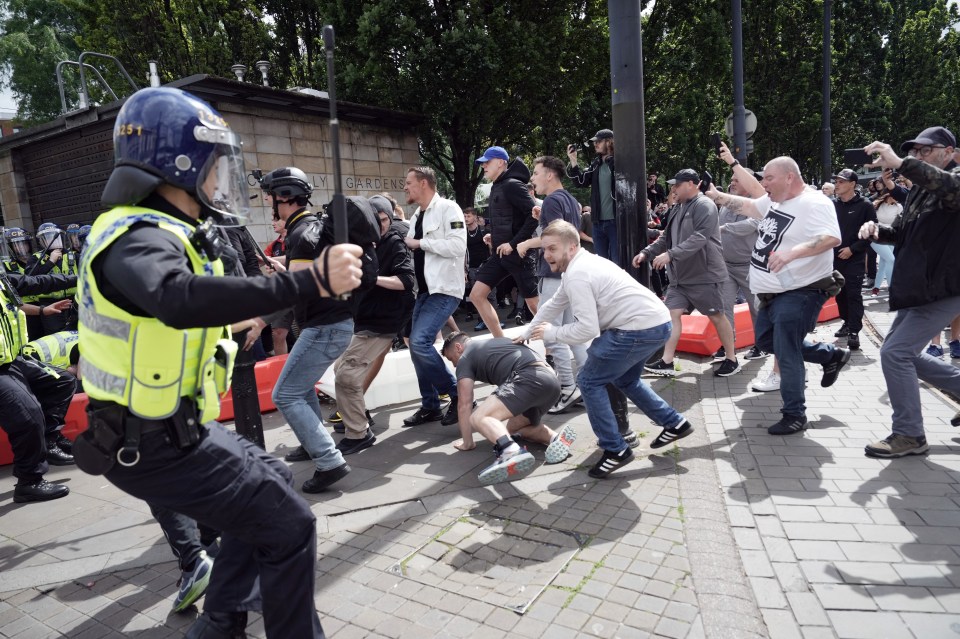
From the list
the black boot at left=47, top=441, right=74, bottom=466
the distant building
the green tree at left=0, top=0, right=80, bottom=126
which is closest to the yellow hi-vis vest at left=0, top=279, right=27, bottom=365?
the black boot at left=47, top=441, right=74, bottom=466

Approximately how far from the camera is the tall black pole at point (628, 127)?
15.3 feet

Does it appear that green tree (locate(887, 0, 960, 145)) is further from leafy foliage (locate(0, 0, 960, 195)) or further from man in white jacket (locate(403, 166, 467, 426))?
man in white jacket (locate(403, 166, 467, 426))

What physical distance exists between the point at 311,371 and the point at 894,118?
108 ft

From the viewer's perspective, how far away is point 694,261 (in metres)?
6.20

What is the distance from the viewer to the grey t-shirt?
4.46m

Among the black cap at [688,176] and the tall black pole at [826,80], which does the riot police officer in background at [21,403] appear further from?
the tall black pole at [826,80]

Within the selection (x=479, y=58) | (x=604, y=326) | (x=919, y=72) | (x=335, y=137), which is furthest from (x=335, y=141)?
(x=919, y=72)

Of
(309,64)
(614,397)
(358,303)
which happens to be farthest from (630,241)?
(309,64)

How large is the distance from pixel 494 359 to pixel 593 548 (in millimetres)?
1666

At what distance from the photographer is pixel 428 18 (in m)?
13.6

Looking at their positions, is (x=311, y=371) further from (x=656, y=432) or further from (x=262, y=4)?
(x=262, y=4)

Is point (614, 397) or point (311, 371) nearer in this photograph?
point (311, 371)

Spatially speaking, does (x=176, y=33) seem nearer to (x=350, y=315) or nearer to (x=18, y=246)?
(x=18, y=246)

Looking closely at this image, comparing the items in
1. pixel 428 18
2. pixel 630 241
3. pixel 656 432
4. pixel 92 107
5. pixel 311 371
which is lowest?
pixel 656 432
